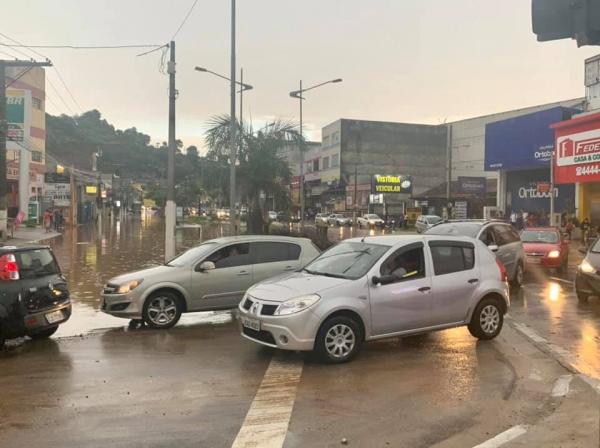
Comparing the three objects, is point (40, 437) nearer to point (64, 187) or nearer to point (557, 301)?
point (557, 301)

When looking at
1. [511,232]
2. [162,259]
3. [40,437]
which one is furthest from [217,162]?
[40,437]

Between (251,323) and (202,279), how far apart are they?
272 centimetres

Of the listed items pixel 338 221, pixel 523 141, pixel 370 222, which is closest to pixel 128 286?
pixel 523 141

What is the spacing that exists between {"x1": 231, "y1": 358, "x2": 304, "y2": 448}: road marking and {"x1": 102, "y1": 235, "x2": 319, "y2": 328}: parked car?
2908 mm

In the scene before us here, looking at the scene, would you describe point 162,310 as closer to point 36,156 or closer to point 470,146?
point 36,156

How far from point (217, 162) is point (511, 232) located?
15095 millimetres

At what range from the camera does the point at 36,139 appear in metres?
50.8

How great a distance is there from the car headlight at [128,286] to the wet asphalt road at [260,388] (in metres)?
0.67

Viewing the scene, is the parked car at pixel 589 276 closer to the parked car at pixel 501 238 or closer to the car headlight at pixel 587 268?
the car headlight at pixel 587 268

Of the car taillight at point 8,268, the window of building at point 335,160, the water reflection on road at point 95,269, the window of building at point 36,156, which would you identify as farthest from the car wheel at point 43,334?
the window of building at point 335,160

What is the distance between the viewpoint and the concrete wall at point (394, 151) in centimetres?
8219

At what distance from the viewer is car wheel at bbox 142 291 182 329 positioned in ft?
31.1

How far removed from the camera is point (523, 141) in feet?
134

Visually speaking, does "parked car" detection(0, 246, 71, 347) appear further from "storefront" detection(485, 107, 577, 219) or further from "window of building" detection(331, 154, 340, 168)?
"window of building" detection(331, 154, 340, 168)
